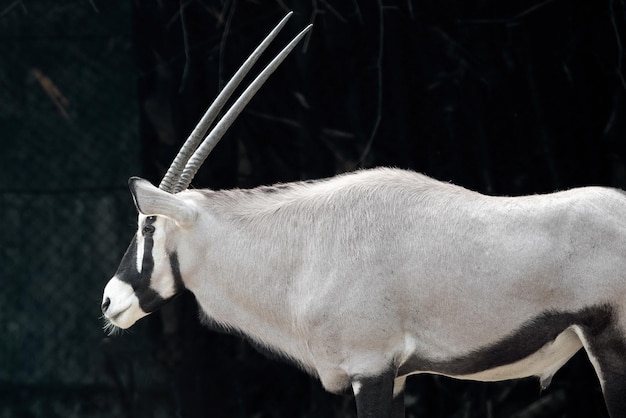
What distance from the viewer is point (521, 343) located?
4.17 meters

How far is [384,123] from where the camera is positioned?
6.29 m

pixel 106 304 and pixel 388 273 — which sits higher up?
pixel 388 273

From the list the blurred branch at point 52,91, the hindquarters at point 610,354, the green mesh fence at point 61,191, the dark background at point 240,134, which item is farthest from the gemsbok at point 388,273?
the blurred branch at point 52,91

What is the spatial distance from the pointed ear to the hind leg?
185 centimetres

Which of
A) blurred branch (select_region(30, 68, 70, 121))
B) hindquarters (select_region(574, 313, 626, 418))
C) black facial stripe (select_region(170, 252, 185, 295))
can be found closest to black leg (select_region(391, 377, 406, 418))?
hindquarters (select_region(574, 313, 626, 418))

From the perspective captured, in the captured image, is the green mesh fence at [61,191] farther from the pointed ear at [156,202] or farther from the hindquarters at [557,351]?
the hindquarters at [557,351]

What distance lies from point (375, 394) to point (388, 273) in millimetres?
523

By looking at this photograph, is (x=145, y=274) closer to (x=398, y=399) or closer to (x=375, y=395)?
(x=375, y=395)

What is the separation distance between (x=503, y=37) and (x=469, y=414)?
2.40m

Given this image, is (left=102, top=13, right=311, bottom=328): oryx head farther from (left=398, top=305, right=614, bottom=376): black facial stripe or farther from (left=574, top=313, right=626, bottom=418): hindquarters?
(left=574, top=313, right=626, bottom=418): hindquarters

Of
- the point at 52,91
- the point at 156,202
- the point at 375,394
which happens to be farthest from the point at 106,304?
the point at 52,91

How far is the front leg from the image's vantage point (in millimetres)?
4293

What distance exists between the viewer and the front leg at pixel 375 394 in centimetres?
429

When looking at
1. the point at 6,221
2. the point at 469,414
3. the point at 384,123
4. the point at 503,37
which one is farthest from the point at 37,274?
the point at 503,37
